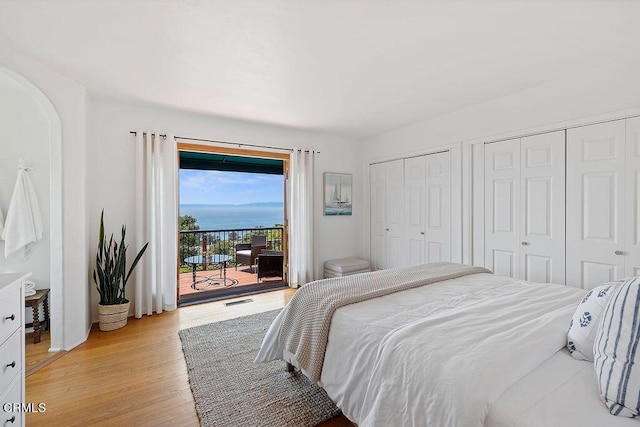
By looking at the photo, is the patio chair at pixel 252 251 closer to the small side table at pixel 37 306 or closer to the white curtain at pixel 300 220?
the white curtain at pixel 300 220

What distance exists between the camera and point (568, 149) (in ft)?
9.12

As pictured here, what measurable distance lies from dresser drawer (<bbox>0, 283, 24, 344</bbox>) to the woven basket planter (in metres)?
1.71

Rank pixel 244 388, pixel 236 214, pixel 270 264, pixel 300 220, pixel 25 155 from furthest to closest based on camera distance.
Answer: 1. pixel 236 214
2. pixel 270 264
3. pixel 300 220
4. pixel 25 155
5. pixel 244 388

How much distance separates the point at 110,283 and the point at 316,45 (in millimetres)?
3126

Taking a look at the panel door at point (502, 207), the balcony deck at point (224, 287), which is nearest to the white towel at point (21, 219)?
the balcony deck at point (224, 287)

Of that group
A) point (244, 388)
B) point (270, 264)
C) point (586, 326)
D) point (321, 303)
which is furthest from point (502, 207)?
point (270, 264)

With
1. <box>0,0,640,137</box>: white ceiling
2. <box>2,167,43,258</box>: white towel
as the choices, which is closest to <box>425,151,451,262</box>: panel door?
<box>0,0,640,137</box>: white ceiling

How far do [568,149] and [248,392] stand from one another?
3.54 metres

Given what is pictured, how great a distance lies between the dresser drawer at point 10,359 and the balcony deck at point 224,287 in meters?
2.49

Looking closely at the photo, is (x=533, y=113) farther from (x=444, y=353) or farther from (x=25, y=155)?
(x=25, y=155)

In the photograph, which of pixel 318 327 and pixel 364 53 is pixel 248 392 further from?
pixel 364 53

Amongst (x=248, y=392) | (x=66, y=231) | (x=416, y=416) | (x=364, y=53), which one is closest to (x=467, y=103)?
(x=364, y=53)

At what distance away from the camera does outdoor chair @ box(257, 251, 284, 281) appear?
5207 mm

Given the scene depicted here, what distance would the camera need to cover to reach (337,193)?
5012 mm
